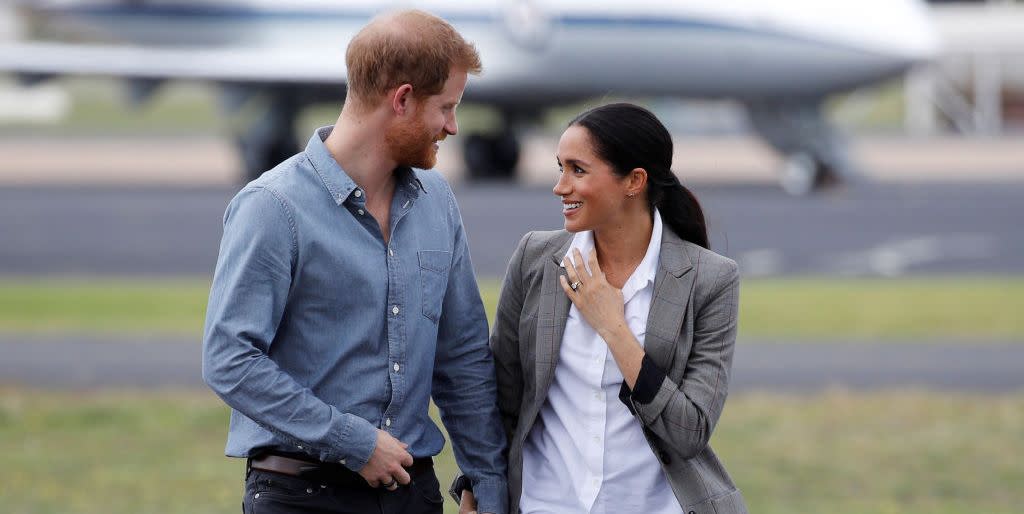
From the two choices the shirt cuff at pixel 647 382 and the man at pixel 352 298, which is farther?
the shirt cuff at pixel 647 382

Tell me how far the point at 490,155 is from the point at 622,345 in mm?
26013

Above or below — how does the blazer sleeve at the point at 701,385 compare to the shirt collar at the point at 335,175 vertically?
below

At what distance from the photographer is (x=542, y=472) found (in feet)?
10.9

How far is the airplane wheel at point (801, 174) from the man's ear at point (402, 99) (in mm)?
22707

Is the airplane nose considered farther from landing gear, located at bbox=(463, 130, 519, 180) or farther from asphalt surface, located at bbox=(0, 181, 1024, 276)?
landing gear, located at bbox=(463, 130, 519, 180)

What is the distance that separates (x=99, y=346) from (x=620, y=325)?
8589mm

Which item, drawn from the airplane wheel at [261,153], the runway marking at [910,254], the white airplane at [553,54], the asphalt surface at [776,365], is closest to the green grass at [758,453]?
the asphalt surface at [776,365]

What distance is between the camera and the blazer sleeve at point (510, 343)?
3412 millimetres

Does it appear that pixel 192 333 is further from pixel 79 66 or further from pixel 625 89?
pixel 79 66

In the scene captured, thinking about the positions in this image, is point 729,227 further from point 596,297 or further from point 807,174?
point 596,297

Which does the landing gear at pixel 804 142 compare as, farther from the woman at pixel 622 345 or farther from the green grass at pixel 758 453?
the woman at pixel 622 345

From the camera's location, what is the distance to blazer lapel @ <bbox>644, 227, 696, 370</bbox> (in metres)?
3.20

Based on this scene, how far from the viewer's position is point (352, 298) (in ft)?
10.2

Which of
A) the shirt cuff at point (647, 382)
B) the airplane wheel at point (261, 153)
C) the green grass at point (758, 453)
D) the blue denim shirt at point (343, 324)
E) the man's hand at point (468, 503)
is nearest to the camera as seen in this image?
the blue denim shirt at point (343, 324)
